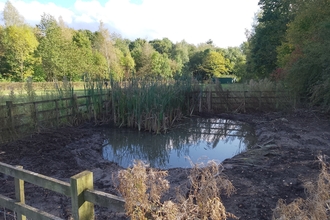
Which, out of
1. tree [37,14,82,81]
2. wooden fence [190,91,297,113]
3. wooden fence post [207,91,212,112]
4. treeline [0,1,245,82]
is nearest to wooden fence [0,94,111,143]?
wooden fence [190,91,297,113]

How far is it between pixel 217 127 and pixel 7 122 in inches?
260

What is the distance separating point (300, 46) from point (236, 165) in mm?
10351

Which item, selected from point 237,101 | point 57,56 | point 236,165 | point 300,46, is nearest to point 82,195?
point 236,165

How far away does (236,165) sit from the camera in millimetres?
4637

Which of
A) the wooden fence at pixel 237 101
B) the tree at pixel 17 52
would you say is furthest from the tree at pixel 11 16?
the wooden fence at pixel 237 101

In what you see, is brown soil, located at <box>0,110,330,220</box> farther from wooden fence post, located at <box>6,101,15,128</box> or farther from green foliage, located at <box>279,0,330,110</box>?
green foliage, located at <box>279,0,330,110</box>

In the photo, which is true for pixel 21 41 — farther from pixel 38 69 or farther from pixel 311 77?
pixel 311 77

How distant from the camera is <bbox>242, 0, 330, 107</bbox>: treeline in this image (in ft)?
30.8

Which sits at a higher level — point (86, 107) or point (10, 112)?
point (10, 112)

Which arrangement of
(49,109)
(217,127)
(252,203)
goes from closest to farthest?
(252,203) < (49,109) < (217,127)

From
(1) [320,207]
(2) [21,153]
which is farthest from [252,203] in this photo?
(2) [21,153]

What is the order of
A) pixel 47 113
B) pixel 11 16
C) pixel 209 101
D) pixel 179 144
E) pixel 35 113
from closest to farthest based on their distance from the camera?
pixel 35 113, pixel 179 144, pixel 47 113, pixel 209 101, pixel 11 16

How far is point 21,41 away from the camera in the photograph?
26.6 m

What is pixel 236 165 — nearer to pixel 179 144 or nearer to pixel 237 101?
pixel 179 144
